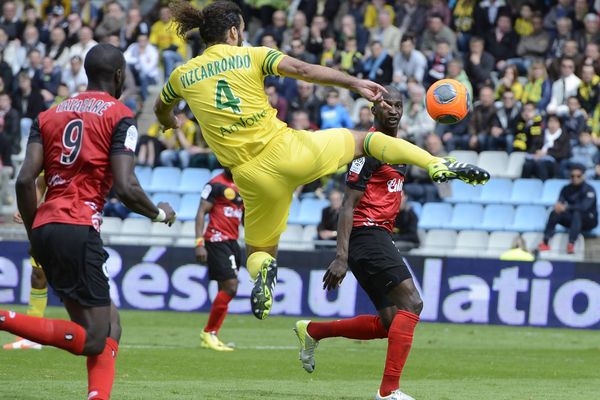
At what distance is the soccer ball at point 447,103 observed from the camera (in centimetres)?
1004

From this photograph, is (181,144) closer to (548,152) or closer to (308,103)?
(308,103)

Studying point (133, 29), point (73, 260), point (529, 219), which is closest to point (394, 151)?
point (73, 260)

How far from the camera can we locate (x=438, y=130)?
912 inches

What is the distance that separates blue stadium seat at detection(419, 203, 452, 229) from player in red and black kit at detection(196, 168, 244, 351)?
6880 mm

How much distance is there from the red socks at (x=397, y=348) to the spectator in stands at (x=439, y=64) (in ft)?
45.3

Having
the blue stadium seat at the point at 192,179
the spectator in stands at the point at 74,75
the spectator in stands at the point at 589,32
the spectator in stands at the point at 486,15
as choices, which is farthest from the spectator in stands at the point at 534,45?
the spectator in stands at the point at 74,75

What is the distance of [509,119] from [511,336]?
5.82m

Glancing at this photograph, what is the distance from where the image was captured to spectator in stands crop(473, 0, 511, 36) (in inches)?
978

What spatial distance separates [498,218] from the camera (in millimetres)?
21656

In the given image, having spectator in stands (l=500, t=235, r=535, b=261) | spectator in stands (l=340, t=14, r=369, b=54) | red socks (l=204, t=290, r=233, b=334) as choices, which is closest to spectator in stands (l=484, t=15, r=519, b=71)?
spectator in stands (l=340, t=14, r=369, b=54)

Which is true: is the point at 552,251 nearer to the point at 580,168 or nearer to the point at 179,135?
the point at 580,168

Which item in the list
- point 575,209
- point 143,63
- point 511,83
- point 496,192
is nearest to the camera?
point 575,209

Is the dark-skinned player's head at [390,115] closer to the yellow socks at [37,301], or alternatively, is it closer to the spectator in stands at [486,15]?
the yellow socks at [37,301]

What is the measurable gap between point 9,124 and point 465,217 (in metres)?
9.67
